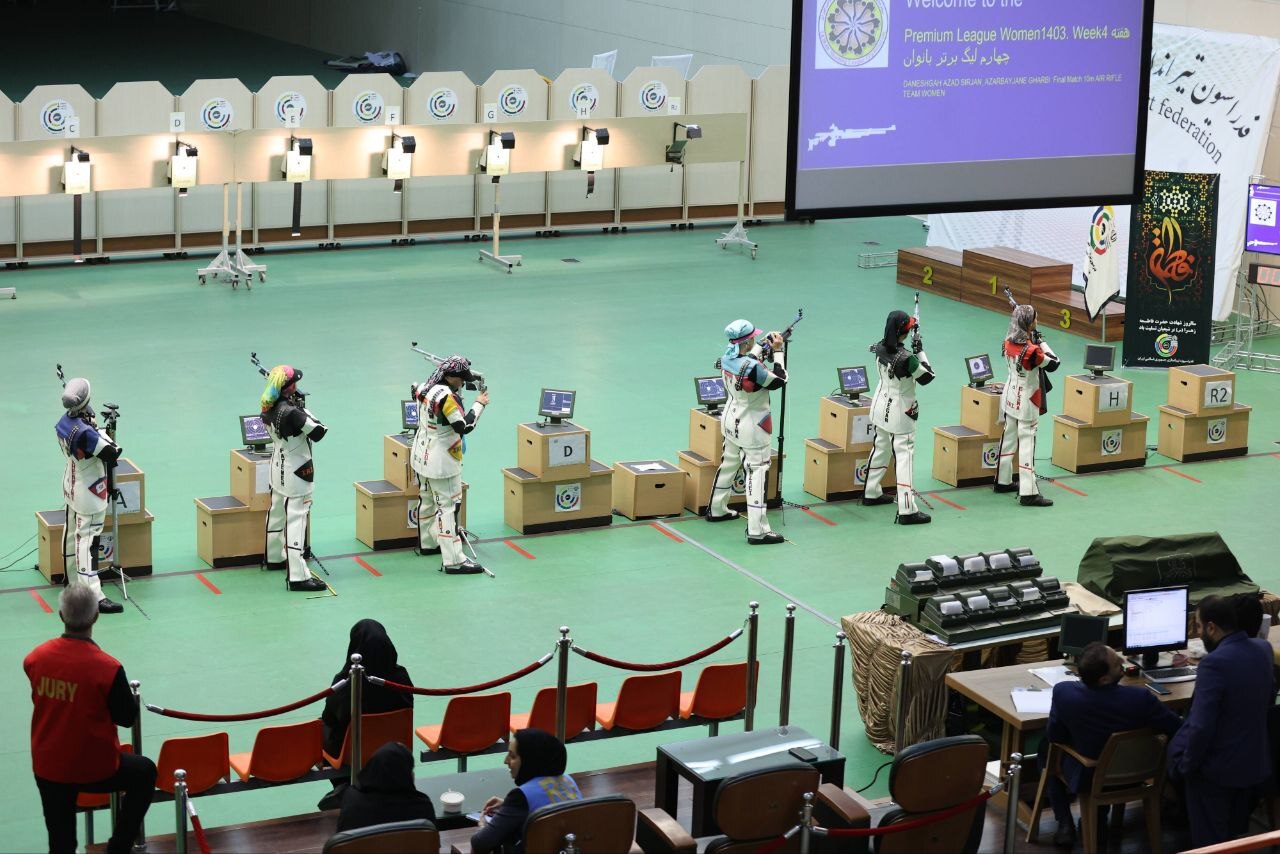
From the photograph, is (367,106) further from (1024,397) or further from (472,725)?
(472,725)

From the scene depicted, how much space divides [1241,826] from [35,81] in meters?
35.4

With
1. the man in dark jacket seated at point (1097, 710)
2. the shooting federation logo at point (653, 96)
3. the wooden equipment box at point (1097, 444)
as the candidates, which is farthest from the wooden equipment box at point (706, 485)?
the shooting federation logo at point (653, 96)

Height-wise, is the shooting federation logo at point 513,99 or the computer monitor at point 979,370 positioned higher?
the shooting federation logo at point 513,99

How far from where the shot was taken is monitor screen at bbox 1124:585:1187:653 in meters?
9.45

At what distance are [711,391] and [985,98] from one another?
16.2 feet

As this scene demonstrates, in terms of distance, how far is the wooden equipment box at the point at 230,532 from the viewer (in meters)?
13.1

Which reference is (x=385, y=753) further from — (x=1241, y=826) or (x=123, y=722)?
(x=1241, y=826)

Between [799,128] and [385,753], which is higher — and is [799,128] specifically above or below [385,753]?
above

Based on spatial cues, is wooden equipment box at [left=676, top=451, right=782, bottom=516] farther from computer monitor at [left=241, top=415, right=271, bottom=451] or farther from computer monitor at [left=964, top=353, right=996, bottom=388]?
computer monitor at [left=241, top=415, right=271, bottom=451]

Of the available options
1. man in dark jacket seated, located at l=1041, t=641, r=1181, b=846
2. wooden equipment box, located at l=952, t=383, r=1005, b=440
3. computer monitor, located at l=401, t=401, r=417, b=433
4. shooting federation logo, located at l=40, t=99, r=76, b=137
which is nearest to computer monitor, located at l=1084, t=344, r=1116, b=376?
wooden equipment box, located at l=952, t=383, r=1005, b=440

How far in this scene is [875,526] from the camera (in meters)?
14.6

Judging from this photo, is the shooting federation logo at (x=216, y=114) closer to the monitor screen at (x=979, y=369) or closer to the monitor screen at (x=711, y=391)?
the monitor screen at (x=711, y=391)

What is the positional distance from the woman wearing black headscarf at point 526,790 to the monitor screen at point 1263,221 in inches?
571

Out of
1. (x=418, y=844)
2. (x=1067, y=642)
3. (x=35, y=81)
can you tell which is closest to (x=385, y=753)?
(x=418, y=844)
